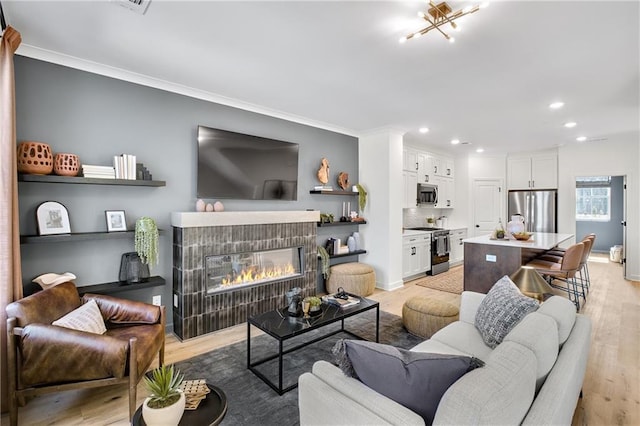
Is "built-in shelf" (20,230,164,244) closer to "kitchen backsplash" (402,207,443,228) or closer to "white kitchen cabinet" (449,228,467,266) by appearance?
"kitchen backsplash" (402,207,443,228)

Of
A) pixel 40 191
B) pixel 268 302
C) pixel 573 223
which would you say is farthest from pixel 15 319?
pixel 573 223

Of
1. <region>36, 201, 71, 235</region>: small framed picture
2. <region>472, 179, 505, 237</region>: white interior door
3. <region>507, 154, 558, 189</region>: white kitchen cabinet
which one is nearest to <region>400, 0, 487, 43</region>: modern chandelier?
<region>36, 201, 71, 235</region>: small framed picture

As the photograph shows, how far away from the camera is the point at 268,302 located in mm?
3883

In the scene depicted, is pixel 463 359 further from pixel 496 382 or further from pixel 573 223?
pixel 573 223

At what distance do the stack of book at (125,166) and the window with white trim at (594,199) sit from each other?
10.4m

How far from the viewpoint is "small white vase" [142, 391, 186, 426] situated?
127 cm

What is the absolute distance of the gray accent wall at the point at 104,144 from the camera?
2.67 meters

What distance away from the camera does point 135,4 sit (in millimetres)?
2039

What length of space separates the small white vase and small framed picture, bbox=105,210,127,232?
217 cm

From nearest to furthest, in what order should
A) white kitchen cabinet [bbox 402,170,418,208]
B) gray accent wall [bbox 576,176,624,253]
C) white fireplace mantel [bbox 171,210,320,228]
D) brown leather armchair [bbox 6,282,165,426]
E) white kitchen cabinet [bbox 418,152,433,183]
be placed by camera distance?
1. brown leather armchair [bbox 6,282,165,426]
2. white fireplace mantel [bbox 171,210,320,228]
3. white kitchen cabinet [bbox 402,170,418,208]
4. white kitchen cabinet [bbox 418,152,433,183]
5. gray accent wall [bbox 576,176,624,253]

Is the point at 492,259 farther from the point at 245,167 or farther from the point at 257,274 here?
the point at 245,167

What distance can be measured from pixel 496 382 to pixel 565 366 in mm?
650

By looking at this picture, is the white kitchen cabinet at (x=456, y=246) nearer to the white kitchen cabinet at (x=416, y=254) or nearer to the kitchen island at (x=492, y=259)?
the white kitchen cabinet at (x=416, y=254)

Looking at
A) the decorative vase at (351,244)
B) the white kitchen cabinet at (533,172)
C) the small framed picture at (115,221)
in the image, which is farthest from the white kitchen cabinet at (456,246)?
the small framed picture at (115,221)
